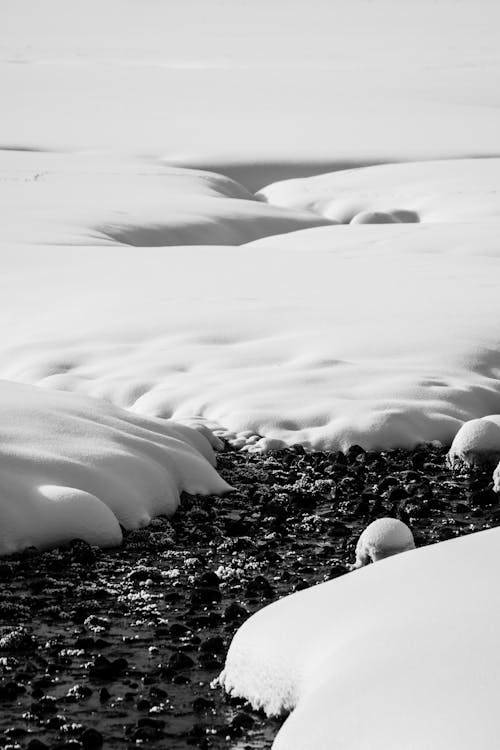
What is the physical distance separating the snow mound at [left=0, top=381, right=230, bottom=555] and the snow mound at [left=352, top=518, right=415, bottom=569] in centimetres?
177

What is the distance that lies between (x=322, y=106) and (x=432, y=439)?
42.0 metres

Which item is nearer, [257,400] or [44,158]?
[257,400]

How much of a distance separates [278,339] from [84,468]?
5.39 meters

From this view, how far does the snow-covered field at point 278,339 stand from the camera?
17.9 feet

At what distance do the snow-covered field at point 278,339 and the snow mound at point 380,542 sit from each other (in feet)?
3.05

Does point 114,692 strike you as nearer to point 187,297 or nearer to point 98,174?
point 187,297

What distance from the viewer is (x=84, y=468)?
8867mm

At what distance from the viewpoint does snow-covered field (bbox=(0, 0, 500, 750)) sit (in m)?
5.46

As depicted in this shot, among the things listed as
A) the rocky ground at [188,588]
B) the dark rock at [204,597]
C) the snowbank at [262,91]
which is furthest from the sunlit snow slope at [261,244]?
the dark rock at [204,597]

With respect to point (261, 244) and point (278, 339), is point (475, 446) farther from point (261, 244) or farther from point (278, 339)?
point (261, 244)

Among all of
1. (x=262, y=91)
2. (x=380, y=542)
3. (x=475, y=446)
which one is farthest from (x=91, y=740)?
(x=262, y=91)

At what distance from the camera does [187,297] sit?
16328 millimetres

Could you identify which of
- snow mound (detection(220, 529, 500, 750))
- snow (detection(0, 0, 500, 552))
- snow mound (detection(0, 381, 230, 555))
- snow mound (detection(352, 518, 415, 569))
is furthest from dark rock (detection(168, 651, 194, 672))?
snow (detection(0, 0, 500, 552))

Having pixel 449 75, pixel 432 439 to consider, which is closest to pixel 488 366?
pixel 432 439
